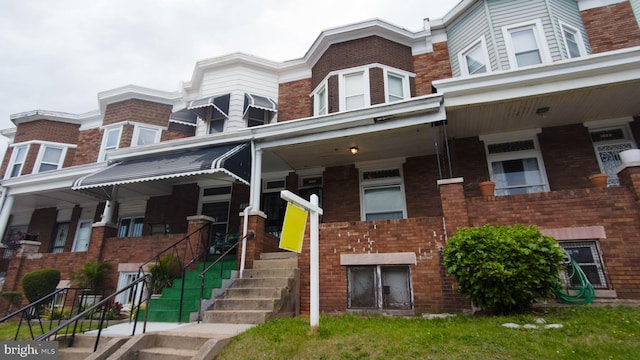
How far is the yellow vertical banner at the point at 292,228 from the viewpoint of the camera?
477cm

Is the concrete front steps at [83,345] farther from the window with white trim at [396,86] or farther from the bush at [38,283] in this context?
the window with white trim at [396,86]

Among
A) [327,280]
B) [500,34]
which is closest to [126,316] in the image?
[327,280]

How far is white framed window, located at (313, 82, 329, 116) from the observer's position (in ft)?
39.5

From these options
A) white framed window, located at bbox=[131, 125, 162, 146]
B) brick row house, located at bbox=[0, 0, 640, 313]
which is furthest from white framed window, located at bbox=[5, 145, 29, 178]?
white framed window, located at bbox=[131, 125, 162, 146]

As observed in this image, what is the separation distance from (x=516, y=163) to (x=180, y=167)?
9.33m

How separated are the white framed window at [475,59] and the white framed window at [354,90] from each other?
327 centimetres

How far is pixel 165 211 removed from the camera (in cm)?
1275

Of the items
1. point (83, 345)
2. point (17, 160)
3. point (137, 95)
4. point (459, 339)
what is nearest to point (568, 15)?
point (459, 339)

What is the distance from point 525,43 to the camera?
10398mm

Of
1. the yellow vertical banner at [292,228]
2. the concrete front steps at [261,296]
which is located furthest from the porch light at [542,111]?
the concrete front steps at [261,296]

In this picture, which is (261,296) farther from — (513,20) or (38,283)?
(513,20)

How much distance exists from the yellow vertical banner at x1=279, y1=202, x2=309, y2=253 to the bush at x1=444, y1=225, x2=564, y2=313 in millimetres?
2862

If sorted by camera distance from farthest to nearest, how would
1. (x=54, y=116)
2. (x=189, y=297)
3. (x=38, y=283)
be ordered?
(x=54, y=116) < (x=38, y=283) < (x=189, y=297)

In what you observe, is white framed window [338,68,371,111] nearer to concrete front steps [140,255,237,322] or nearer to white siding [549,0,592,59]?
white siding [549,0,592,59]
